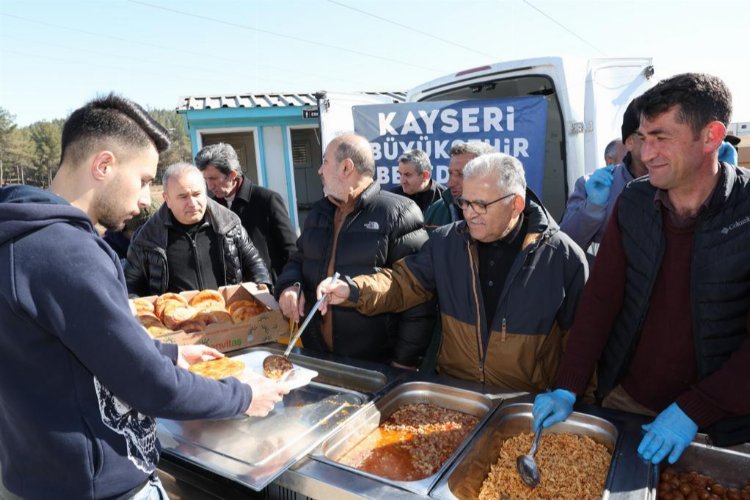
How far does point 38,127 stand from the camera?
50.7 meters

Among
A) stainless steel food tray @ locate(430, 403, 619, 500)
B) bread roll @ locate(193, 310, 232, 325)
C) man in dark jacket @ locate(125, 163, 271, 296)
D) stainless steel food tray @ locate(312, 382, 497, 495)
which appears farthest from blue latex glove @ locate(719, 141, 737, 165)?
man in dark jacket @ locate(125, 163, 271, 296)

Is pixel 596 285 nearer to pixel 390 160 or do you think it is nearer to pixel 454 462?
pixel 454 462

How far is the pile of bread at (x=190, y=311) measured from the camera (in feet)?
8.05

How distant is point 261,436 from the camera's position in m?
1.67

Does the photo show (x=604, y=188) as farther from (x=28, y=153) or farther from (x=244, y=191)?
(x=28, y=153)

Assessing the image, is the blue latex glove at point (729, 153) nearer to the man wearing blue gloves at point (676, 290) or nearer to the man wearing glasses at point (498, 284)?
the man wearing blue gloves at point (676, 290)

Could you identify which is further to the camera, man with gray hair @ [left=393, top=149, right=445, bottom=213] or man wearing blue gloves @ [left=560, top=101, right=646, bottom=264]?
man with gray hair @ [left=393, top=149, right=445, bottom=213]

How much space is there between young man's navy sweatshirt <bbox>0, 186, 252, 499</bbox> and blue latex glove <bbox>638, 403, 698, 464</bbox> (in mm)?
1384

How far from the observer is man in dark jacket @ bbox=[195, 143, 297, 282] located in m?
4.18

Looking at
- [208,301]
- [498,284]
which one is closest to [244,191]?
[208,301]

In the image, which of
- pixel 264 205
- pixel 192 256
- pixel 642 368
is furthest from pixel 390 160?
pixel 642 368

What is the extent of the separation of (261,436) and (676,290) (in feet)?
5.18

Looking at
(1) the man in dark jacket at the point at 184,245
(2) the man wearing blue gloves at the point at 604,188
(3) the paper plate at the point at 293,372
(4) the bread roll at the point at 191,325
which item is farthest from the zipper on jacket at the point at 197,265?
(2) the man wearing blue gloves at the point at 604,188

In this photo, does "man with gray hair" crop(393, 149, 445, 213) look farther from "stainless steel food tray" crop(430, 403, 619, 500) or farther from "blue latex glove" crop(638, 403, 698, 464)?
"blue latex glove" crop(638, 403, 698, 464)
